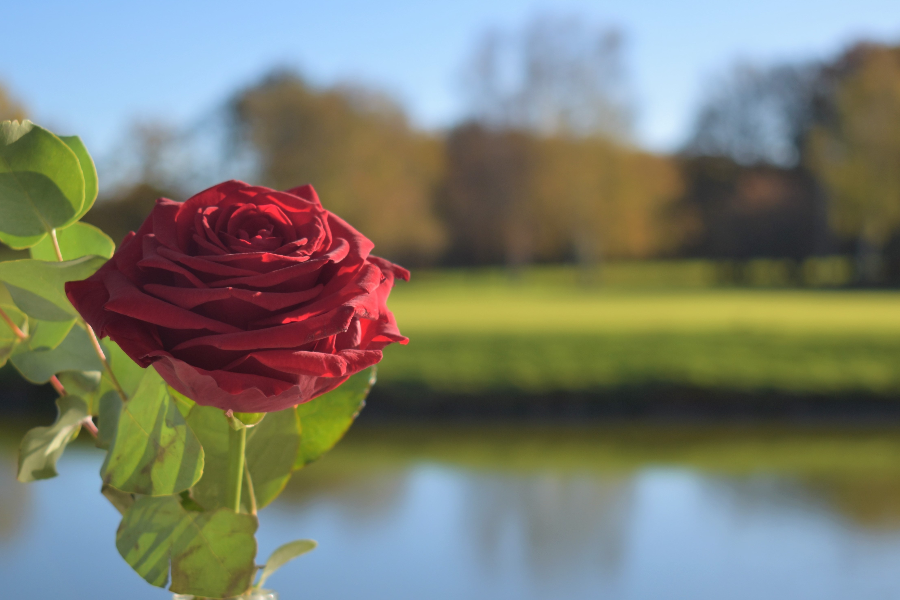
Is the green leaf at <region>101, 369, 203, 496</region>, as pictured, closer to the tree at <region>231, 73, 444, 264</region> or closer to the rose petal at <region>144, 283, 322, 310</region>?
the rose petal at <region>144, 283, 322, 310</region>

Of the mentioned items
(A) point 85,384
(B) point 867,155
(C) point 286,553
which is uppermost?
(A) point 85,384

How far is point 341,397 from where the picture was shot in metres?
0.52

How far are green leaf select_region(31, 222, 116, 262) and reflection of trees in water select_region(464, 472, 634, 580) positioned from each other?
1.71 meters

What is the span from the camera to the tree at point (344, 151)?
67.5 ft

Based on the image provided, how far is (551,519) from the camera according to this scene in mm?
2469

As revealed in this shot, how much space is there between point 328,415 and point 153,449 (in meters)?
0.15

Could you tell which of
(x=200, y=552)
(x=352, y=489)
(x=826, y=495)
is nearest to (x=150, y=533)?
(x=200, y=552)

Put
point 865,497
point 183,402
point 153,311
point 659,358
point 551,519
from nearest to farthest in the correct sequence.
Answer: point 153,311 < point 183,402 < point 551,519 < point 865,497 < point 659,358

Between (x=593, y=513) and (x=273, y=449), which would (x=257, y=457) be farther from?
(x=593, y=513)

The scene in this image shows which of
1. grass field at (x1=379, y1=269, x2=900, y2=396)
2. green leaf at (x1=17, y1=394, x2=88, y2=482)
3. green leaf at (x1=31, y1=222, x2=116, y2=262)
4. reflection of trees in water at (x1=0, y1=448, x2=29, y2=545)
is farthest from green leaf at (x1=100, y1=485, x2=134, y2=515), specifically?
grass field at (x1=379, y1=269, x2=900, y2=396)

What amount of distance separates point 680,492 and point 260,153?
1921 centimetres

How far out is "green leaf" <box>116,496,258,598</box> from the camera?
409 mm

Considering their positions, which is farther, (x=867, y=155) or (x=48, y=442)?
(x=867, y=155)

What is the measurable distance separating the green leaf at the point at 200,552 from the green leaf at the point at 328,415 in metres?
0.11
